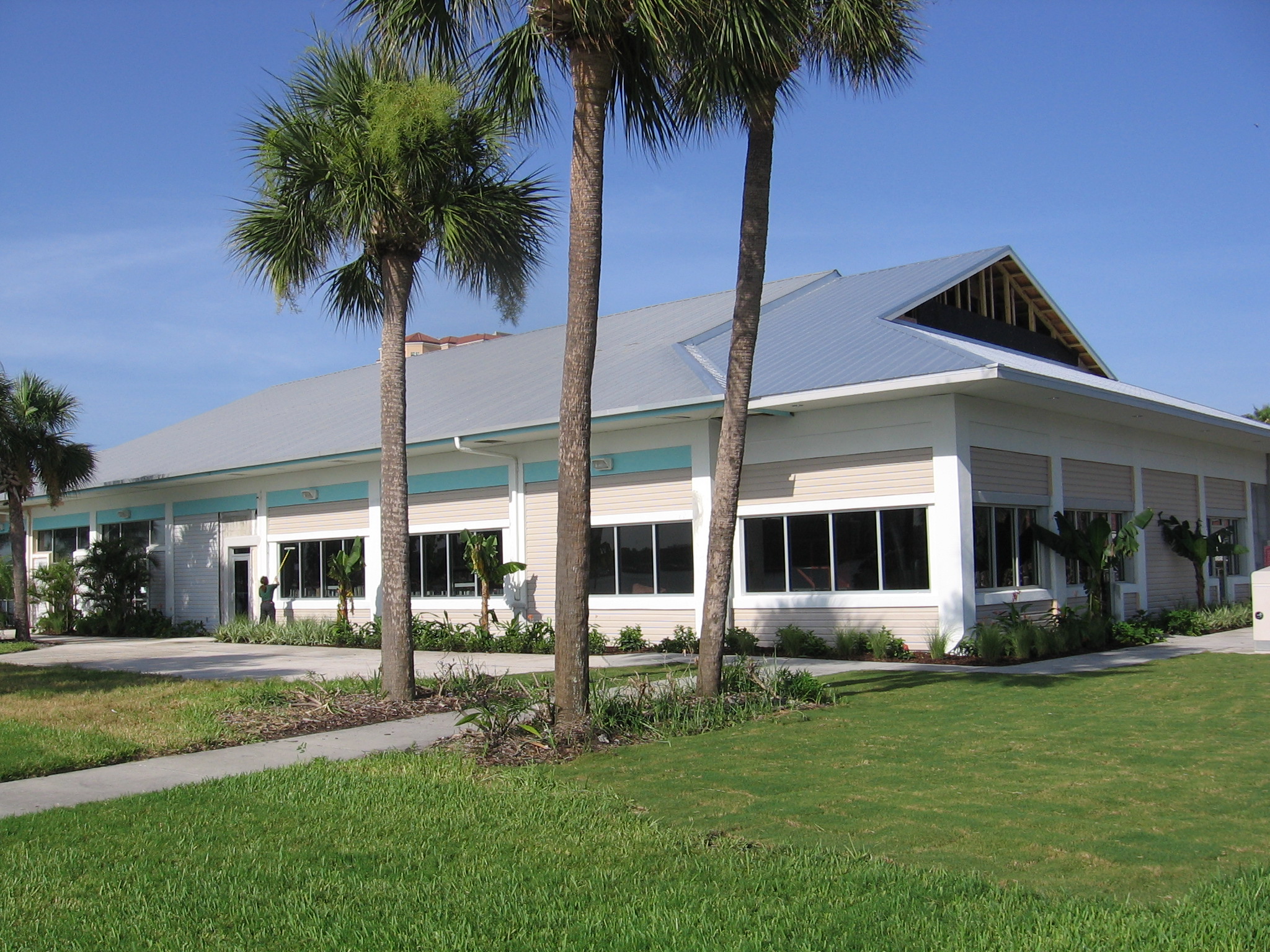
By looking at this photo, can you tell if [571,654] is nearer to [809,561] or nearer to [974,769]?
[974,769]

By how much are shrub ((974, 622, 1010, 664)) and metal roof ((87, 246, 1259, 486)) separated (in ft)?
12.8

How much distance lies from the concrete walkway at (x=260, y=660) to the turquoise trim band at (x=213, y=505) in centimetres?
398

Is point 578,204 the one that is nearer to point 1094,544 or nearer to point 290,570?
point 1094,544

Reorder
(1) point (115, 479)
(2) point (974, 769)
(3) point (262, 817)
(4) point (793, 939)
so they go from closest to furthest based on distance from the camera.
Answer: (4) point (793, 939) < (3) point (262, 817) < (2) point (974, 769) < (1) point (115, 479)

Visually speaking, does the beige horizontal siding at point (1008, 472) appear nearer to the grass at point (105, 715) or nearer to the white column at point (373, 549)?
the grass at point (105, 715)

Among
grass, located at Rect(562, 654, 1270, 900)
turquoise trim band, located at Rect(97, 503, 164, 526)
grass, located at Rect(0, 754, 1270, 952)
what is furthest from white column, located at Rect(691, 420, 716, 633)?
turquoise trim band, located at Rect(97, 503, 164, 526)

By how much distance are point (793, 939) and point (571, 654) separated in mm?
5540

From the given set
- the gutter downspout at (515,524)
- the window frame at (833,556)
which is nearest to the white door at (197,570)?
the gutter downspout at (515,524)

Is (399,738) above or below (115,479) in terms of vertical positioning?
below

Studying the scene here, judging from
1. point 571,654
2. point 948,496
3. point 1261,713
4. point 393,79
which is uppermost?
point 393,79

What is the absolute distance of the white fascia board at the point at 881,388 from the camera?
52.3ft

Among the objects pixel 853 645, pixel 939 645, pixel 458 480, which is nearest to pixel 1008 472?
pixel 939 645

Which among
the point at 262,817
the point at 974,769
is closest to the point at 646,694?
the point at 974,769

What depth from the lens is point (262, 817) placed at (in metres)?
7.41
